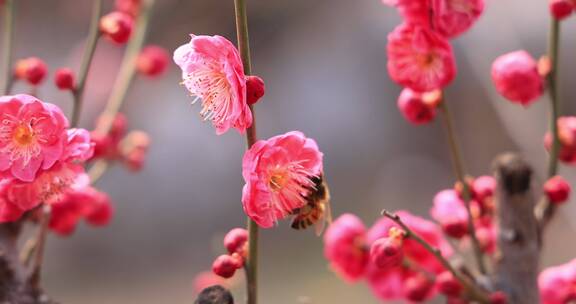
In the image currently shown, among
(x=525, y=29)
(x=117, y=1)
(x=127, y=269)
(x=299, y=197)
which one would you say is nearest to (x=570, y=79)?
(x=525, y=29)

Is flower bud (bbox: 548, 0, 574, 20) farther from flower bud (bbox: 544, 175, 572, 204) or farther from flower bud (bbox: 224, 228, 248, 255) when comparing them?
flower bud (bbox: 224, 228, 248, 255)

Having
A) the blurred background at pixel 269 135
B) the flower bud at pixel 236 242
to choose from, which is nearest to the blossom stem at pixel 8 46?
the flower bud at pixel 236 242

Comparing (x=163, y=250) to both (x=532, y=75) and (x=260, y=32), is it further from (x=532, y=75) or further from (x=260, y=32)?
(x=532, y=75)

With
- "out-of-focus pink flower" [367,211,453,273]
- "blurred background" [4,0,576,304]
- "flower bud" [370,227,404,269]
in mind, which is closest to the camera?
"flower bud" [370,227,404,269]

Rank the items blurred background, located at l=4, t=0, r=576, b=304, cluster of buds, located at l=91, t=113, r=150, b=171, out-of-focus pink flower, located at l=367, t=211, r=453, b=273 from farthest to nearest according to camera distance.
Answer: blurred background, located at l=4, t=0, r=576, b=304 < cluster of buds, located at l=91, t=113, r=150, b=171 < out-of-focus pink flower, located at l=367, t=211, r=453, b=273

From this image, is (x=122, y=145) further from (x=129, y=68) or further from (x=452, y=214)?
(x=452, y=214)

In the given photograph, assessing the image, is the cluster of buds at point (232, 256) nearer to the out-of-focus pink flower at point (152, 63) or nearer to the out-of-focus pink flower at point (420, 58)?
the out-of-focus pink flower at point (420, 58)

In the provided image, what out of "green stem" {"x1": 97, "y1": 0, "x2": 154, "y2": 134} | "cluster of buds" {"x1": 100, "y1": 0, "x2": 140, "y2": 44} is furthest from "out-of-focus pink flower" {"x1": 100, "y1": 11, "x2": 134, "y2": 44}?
"green stem" {"x1": 97, "y1": 0, "x2": 154, "y2": 134}

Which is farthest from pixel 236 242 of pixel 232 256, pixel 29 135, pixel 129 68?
pixel 129 68
